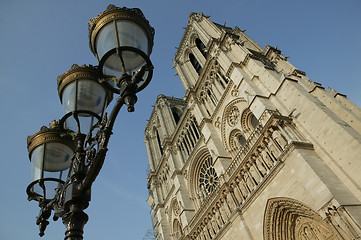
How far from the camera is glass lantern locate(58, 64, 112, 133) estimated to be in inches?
135

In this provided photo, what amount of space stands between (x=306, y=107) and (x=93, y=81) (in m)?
8.54

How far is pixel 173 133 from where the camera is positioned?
21125mm

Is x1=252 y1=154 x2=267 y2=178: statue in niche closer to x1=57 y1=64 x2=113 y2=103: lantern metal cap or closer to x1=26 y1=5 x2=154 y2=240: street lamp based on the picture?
x1=26 y1=5 x2=154 y2=240: street lamp

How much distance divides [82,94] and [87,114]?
11.1 inches

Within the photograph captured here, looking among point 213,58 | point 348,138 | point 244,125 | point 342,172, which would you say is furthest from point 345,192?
point 213,58

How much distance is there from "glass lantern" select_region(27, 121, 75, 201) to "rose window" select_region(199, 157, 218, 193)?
41.2 feet

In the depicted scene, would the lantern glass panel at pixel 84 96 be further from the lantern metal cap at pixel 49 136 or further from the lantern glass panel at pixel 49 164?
the lantern glass panel at pixel 49 164

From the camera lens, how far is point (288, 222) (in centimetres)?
985

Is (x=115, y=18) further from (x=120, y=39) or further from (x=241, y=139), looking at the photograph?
(x=241, y=139)

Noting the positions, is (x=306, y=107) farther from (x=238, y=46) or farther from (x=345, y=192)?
(x=238, y=46)

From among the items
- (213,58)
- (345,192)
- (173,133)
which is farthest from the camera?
(173,133)

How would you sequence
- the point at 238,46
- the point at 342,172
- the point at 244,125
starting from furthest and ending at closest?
1. the point at 238,46
2. the point at 244,125
3. the point at 342,172

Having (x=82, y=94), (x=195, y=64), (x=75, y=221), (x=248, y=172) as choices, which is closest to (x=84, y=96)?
(x=82, y=94)

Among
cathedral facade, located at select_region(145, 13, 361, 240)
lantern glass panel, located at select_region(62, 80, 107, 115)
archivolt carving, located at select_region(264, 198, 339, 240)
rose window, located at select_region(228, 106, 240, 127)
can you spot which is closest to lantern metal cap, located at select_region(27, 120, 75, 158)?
lantern glass panel, located at select_region(62, 80, 107, 115)
